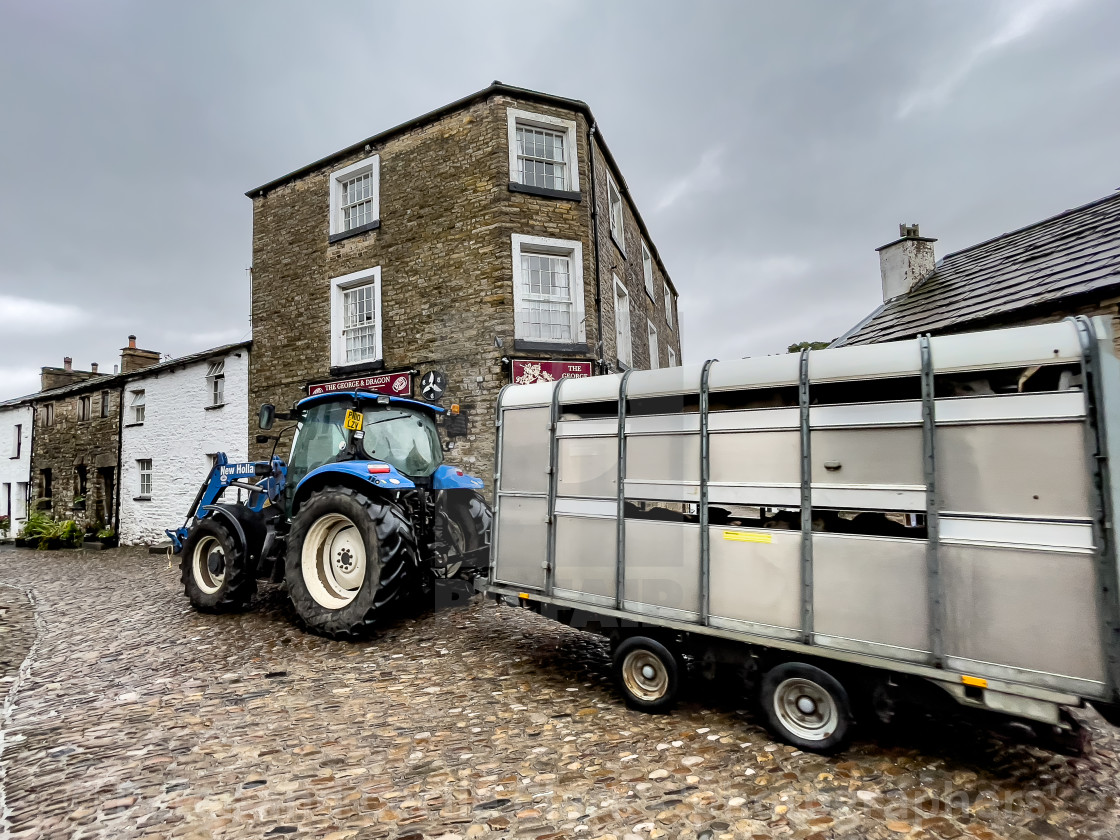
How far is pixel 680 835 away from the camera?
253cm

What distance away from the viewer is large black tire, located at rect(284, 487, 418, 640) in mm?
5094

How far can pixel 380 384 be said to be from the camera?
39.1ft

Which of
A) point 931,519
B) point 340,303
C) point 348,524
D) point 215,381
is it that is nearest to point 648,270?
point 340,303

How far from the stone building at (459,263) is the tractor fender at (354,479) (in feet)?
14.4

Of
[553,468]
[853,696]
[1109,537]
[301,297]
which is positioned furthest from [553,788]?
[301,297]

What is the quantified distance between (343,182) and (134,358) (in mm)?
11673

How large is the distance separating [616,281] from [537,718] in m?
11.0

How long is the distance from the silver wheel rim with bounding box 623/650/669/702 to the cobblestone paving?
0.16m

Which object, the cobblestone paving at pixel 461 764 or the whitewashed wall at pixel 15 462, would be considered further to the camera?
the whitewashed wall at pixel 15 462

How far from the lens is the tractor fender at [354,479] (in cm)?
539

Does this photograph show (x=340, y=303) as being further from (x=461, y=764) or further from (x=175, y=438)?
(x=461, y=764)

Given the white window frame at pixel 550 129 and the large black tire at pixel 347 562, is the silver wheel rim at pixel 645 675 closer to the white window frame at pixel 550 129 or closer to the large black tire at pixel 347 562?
the large black tire at pixel 347 562

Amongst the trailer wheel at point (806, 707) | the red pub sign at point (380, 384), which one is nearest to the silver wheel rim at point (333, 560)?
the trailer wheel at point (806, 707)

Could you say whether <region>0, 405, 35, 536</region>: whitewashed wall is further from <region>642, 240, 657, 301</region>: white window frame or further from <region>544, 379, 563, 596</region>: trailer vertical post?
<region>544, 379, 563, 596</region>: trailer vertical post
